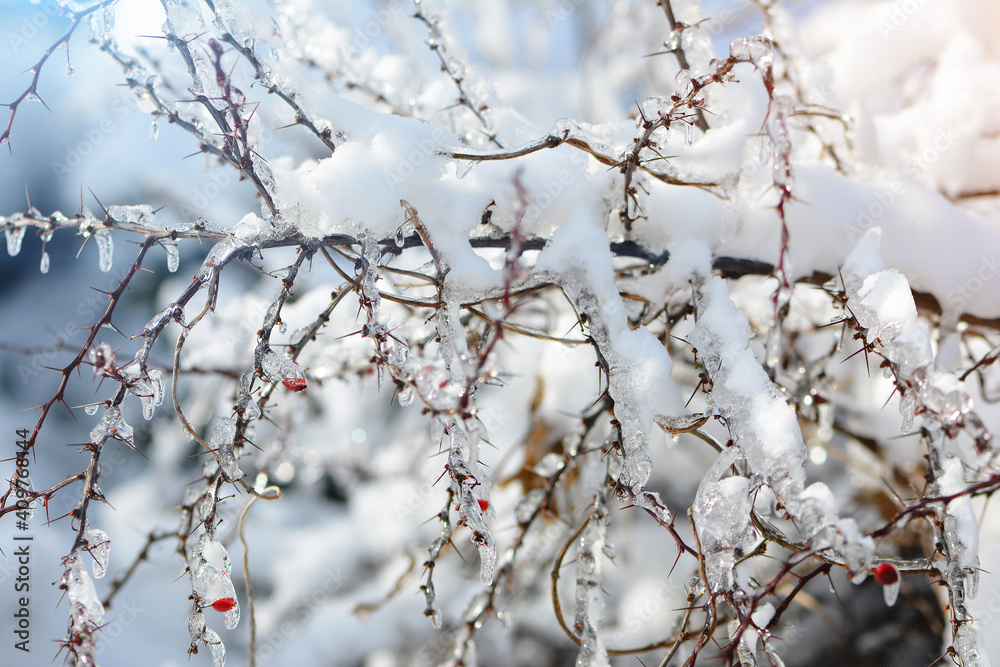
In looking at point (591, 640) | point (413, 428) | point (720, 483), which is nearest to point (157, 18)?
point (720, 483)

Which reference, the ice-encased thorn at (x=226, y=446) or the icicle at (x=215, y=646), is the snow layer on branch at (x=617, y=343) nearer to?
the ice-encased thorn at (x=226, y=446)

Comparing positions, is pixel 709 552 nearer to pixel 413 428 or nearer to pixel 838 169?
pixel 838 169

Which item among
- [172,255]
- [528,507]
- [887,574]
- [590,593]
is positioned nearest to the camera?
[887,574]

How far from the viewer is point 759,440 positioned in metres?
0.87

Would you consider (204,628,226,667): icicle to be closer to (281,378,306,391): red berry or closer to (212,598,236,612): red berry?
(212,598,236,612): red berry

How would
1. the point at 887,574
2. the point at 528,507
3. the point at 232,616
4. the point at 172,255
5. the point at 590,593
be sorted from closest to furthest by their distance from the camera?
the point at 887,574 → the point at 232,616 → the point at 172,255 → the point at 590,593 → the point at 528,507

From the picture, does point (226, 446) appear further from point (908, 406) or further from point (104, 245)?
point (908, 406)

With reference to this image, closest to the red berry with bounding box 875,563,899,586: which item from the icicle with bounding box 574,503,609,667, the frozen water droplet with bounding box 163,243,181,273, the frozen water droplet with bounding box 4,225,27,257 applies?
the icicle with bounding box 574,503,609,667

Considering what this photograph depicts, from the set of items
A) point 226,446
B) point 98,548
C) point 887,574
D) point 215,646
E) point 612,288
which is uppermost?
point 612,288

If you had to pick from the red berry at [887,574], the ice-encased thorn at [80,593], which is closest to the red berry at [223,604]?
the ice-encased thorn at [80,593]

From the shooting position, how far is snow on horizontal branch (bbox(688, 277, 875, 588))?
733 millimetres

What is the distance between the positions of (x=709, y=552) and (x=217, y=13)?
1.14m

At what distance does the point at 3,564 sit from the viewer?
10.2 ft

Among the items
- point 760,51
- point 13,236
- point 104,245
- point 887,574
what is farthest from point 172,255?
point 887,574
